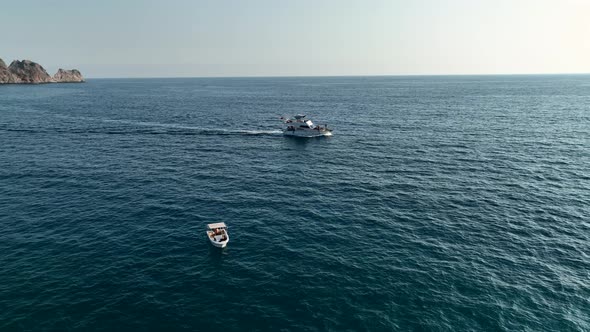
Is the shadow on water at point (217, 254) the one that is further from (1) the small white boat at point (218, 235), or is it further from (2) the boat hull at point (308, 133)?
(2) the boat hull at point (308, 133)

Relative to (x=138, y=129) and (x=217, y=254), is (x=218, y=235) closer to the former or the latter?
(x=217, y=254)

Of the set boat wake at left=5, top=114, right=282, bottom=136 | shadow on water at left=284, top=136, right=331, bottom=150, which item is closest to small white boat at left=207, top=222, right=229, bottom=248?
shadow on water at left=284, top=136, right=331, bottom=150

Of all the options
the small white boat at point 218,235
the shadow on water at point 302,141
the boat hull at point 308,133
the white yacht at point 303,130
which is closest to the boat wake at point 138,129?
the white yacht at point 303,130

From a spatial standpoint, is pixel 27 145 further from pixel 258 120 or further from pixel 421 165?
pixel 421 165

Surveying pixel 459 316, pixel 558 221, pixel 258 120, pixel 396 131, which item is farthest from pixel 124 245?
pixel 258 120

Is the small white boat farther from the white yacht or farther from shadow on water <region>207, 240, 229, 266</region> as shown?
the white yacht
